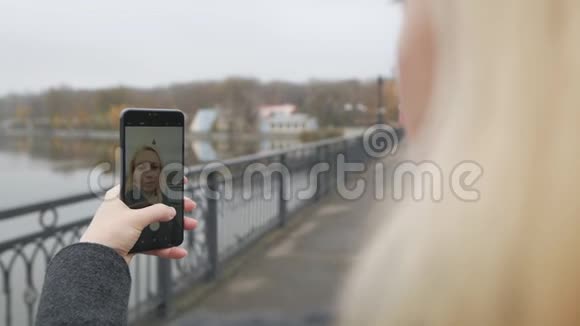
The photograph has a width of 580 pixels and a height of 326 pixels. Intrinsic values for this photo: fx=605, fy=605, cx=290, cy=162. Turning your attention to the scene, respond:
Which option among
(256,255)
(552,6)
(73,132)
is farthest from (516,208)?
(256,255)

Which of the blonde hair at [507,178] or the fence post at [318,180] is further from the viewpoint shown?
the fence post at [318,180]

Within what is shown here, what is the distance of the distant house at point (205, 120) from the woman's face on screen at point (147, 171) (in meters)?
1.33

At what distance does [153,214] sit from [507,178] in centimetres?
49

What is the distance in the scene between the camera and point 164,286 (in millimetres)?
3961

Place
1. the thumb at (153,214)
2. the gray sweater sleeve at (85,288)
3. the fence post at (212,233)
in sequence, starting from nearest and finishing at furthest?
the gray sweater sleeve at (85,288) < the thumb at (153,214) < the fence post at (212,233)

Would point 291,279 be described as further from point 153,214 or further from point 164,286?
point 153,214

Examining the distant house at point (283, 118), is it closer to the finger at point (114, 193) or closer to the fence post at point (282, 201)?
the finger at point (114, 193)

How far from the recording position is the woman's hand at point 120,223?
748 millimetres

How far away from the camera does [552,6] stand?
44 centimetres

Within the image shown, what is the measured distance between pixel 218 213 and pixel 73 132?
2.46 meters

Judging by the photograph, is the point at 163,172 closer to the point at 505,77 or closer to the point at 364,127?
the point at 505,77

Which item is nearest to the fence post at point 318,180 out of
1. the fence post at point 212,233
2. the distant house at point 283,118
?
the fence post at point 212,233
